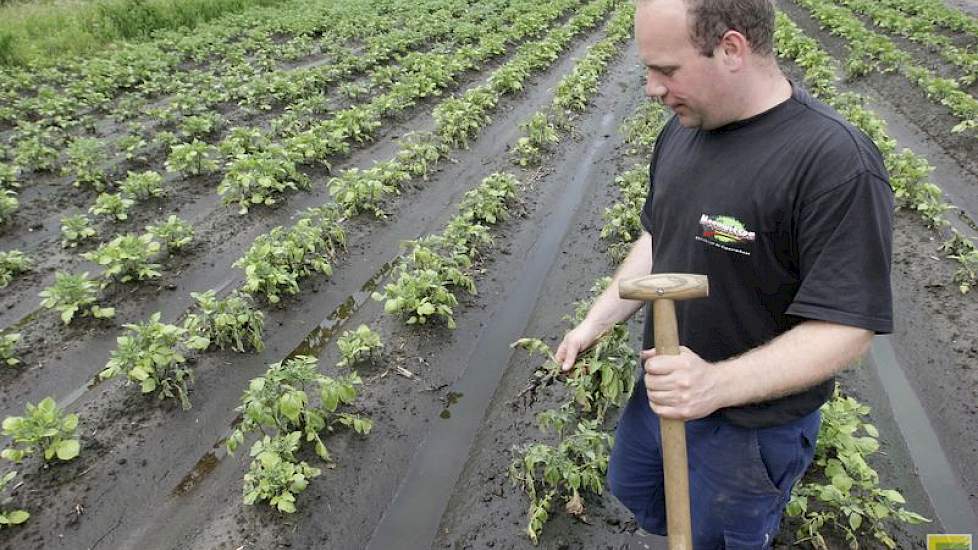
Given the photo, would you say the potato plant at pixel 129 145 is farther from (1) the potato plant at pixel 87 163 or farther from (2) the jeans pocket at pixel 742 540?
(2) the jeans pocket at pixel 742 540

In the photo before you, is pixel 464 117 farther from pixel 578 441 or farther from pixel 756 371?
pixel 756 371

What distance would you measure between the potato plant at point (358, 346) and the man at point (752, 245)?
106 inches

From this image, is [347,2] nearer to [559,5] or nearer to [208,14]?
[208,14]

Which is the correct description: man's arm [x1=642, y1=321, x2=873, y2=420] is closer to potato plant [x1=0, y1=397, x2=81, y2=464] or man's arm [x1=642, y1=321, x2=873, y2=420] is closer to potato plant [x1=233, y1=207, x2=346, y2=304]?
potato plant [x1=0, y1=397, x2=81, y2=464]

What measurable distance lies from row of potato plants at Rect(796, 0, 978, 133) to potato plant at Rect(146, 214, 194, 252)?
923 cm

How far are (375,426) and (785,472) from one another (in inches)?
106

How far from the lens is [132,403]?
4.20m

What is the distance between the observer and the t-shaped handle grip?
163 centimetres

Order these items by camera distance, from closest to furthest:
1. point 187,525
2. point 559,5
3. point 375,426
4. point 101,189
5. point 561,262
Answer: point 187,525 → point 375,426 → point 561,262 → point 101,189 → point 559,5

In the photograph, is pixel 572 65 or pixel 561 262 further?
pixel 572 65

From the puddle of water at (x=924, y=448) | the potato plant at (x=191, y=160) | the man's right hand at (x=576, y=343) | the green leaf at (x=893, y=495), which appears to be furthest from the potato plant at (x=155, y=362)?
the puddle of water at (x=924, y=448)

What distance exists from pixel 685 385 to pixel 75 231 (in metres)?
6.34

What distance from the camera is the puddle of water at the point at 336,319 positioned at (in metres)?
4.92

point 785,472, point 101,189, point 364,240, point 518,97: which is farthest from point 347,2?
point 785,472
